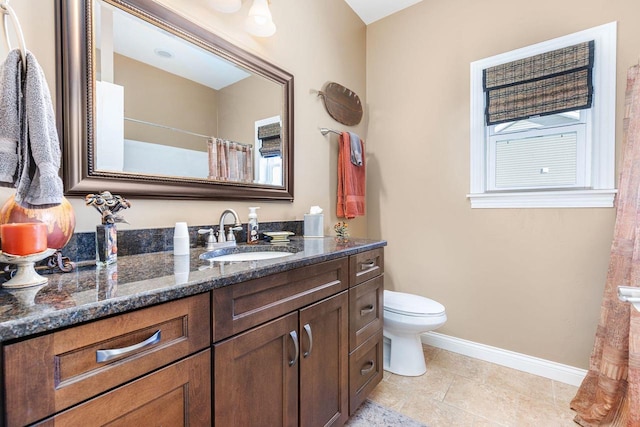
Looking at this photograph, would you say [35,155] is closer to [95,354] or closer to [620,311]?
[95,354]

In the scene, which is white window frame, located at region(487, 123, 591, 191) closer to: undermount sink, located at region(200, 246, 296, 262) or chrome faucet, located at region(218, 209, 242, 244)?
undermount sink, located at region(200, 246, 296, 262)

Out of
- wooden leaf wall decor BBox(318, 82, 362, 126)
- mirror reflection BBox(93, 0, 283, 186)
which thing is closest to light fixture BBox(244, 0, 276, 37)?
mirror reflection BBox(93, 0, 283, 186)

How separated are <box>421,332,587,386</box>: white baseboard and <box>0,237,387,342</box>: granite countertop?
171cm

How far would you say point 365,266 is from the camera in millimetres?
1524

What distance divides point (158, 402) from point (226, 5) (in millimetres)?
1656

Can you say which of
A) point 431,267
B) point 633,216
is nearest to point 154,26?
point 431,267

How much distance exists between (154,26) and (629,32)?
98.7 inches

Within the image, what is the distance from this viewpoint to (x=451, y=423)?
150 cm

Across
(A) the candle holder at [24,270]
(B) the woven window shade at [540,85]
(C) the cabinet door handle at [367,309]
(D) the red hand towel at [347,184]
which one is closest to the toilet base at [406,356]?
(C) the cabinet door handle at [367,309]

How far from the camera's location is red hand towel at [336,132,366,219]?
2.21m

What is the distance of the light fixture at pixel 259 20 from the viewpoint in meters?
1.53

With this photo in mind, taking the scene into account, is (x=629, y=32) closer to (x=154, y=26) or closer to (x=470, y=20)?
(x=470, y=20)

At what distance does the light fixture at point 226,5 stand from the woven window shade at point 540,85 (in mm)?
1719

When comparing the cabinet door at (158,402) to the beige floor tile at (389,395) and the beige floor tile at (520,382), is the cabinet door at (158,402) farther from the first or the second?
the beige floor tile at (520,382)
